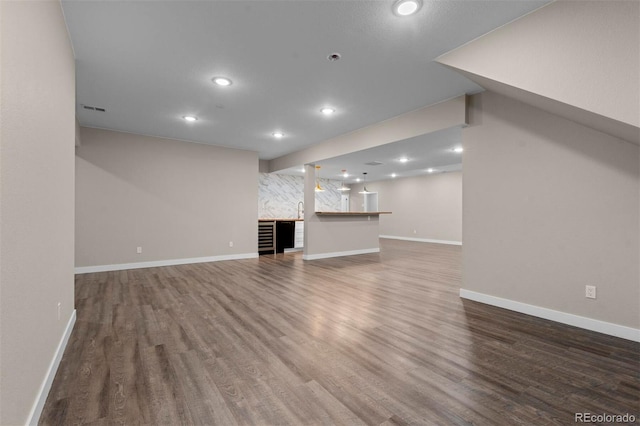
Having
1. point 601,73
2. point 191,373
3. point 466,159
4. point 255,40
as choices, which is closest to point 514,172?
point 466,159

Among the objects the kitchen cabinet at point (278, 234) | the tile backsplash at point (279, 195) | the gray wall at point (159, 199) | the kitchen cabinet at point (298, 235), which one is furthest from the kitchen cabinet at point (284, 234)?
the tile backsplash at point (279, 195)

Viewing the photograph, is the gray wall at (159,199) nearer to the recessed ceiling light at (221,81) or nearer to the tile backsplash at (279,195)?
the tile backsplash at (279,195)

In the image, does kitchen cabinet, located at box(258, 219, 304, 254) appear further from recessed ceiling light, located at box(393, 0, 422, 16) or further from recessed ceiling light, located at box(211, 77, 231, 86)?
recessed ceiling light, located at box(393, 0, 422, 16)

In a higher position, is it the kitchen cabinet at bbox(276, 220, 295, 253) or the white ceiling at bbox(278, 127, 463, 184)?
the white ceiling at bbox(278, 127, 463, 184)

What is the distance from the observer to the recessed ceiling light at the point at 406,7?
2.01 meters

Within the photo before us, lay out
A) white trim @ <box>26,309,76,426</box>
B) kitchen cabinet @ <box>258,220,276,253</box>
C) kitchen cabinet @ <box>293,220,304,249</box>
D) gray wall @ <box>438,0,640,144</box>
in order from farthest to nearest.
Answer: kitchen cabinet @ <box>293,220,304,249</box> → kitchen cabinet @ <box>258,220,276,253</box> → gray wall @ <box>438,0,640,144</box> → white trim @ <box>26,309,76,426</box>

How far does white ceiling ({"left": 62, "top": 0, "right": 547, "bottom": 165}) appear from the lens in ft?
7.00

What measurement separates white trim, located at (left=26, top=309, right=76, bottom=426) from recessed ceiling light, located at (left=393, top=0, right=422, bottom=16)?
320 cm

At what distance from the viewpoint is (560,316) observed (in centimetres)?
279

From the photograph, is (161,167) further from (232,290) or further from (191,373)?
(191,373)

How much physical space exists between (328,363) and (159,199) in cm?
508

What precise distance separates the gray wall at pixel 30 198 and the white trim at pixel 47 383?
0.11ft

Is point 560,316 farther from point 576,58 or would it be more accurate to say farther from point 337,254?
point 337,254

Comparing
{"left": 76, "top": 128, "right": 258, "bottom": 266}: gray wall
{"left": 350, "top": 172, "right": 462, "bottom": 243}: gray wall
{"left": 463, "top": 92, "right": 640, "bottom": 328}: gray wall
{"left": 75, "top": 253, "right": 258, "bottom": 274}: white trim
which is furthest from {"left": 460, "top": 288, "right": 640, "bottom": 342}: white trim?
{"left": 350, "top": 172, "right": 462, "bottom": 243}: gray wall
